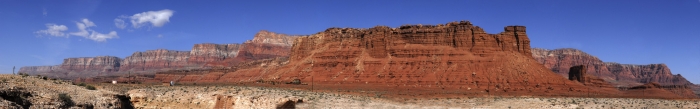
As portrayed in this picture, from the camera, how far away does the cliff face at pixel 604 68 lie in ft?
561

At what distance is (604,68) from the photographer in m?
174

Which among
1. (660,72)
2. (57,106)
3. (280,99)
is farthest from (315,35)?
(660,72)

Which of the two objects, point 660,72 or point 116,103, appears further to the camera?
point 660,72

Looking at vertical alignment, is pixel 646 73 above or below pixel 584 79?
below

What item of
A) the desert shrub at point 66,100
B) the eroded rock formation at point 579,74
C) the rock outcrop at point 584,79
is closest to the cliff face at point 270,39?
the eroded rock formation at point 579,74

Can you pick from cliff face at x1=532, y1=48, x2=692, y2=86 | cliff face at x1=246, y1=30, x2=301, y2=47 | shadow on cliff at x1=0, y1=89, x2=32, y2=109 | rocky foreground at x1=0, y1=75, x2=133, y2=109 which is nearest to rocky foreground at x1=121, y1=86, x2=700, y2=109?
rocky foreground at x1=0, y1=75, x2=133, y2=109

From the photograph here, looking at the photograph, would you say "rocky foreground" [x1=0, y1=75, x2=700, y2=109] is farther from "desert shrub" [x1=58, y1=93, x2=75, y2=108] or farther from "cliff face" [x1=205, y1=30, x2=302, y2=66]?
"cliff face" [x1=205, y1=30, x2=302, y2=66]

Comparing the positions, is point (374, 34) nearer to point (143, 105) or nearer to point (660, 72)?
point (143, 105)

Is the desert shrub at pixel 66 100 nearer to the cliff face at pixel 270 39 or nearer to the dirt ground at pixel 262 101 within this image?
the dirt ground at pixel 262 101

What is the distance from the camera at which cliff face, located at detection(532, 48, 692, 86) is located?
170875 millimetres

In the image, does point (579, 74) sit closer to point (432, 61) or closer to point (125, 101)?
point (432, 61)

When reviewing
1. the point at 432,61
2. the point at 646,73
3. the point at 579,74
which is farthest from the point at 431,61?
the point at 646,73

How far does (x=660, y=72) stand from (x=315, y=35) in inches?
5432

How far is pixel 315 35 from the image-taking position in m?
89.5
